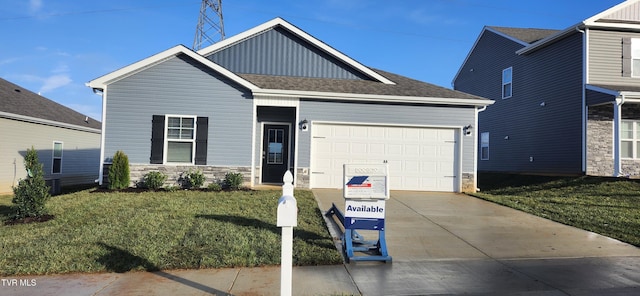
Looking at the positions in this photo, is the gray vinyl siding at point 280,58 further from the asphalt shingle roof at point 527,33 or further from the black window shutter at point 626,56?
the black window shutter at point 626,56

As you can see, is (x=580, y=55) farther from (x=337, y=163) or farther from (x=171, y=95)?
(x=171, y=95)

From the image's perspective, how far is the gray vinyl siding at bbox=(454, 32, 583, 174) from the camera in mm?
14164

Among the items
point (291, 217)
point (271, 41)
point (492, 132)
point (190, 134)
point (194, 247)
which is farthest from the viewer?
point (492, 132)

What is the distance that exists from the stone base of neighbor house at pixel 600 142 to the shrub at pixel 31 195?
15.9 m

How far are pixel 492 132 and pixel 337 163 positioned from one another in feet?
36.5

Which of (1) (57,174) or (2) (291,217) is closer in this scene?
(2) (291,217)

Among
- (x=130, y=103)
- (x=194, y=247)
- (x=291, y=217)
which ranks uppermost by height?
(x=130, y=103)

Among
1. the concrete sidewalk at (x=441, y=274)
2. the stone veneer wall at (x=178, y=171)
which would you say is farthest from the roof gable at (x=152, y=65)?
the concrete sidewalk at (x=441, y=274)

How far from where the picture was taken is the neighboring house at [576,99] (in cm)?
1342

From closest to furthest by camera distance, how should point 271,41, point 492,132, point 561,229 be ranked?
point 561,229
point 271,41
point 492,132

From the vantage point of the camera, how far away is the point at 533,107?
16.2 meters

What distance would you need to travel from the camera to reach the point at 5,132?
1392cm

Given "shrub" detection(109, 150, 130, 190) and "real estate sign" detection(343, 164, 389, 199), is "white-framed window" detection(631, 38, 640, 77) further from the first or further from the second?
"shrub" detection(109, 150, 130, 190)

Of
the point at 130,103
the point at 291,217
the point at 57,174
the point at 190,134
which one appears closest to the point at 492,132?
the point at 190,134
